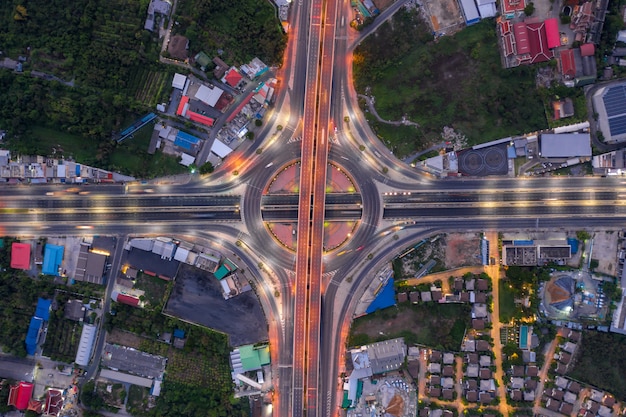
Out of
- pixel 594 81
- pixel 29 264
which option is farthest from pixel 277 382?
pixel 594 81

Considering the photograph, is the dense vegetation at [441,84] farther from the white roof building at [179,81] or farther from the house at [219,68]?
the white roof building at [179,81]

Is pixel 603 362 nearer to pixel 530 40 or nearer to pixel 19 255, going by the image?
pixel 530 40

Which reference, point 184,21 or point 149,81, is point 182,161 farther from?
point 184,21

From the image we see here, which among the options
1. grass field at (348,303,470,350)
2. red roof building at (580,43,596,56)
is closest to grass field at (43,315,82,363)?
grass field at (348,303,470,350)

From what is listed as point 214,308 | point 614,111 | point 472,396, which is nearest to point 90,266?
point 214,308

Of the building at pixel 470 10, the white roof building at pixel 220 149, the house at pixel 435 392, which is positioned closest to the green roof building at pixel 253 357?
the house at pixel 435 392

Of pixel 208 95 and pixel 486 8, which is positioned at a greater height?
pixel 486 8

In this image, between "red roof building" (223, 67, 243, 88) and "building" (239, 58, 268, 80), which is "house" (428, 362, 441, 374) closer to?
"building" (239, 58, 268, 80)
